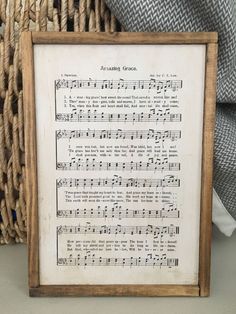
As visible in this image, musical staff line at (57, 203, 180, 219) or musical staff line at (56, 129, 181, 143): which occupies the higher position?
musical staff line at (56, 129, 181, 143)

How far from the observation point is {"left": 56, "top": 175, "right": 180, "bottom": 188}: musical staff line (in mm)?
764

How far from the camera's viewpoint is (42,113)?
0.75 m

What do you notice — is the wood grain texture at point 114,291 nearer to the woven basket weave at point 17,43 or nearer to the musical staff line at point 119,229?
the musical staff line at point 119,229

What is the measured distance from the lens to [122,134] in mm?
753

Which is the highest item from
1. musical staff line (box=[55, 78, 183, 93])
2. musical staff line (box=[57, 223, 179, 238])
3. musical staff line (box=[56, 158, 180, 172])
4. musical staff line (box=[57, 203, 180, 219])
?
musical staff line (box=[55, 78, 183, 93])

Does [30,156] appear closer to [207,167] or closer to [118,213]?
[118,213]

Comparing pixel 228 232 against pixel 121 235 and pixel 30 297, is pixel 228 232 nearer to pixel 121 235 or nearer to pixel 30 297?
pixel 121 235

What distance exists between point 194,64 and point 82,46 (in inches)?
6.3

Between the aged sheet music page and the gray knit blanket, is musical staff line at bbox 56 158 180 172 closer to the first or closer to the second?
the aged sheet music page

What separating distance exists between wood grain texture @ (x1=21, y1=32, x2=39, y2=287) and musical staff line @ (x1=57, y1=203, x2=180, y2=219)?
5cm

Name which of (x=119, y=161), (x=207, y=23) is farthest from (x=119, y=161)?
(x=207, y=23)

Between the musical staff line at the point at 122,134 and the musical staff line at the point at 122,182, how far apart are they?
0.19 ft

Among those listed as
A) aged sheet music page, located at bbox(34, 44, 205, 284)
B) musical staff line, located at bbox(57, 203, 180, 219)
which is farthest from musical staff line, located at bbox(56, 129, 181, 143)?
musical staff line, located at bbox(57, 203, 180, 219)

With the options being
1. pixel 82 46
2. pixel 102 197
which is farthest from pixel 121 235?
pixel 82 46
